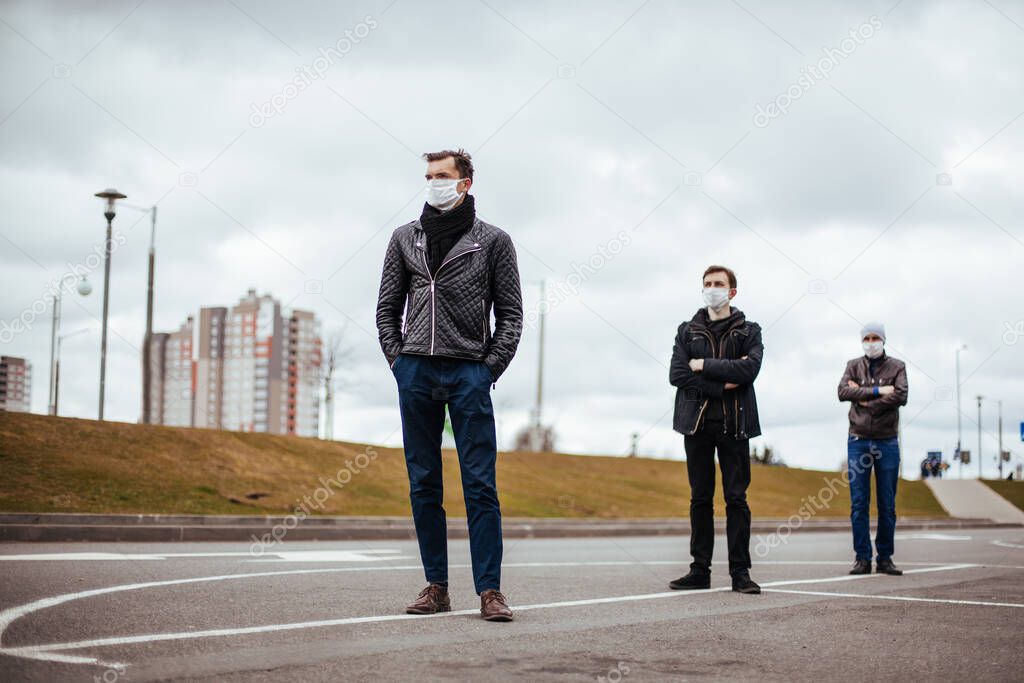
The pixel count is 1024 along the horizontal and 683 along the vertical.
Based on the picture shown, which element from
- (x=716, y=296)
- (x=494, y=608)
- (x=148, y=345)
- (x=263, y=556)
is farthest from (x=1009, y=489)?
(x=494, y=608)

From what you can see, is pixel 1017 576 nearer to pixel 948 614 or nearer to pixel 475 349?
pixel 948 614

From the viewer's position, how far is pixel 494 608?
497 centimetres

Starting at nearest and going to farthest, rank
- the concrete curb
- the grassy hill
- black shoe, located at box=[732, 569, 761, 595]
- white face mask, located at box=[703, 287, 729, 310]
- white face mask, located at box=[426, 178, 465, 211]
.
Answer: white face mask, located at box=[426, 178, 465, 211]
black shoe, located at box=[732, 569, 761, 595]
white face mask, located at box=[703, 287, 729, 310]
the concrete curb
the grassy hill

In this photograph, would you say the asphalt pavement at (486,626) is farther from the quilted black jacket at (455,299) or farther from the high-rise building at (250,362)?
the high-rise building at (250,362)

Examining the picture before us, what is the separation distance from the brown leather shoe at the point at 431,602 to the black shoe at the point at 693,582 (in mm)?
2063

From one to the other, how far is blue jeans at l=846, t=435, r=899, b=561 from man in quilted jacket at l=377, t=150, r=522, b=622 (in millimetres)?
4679

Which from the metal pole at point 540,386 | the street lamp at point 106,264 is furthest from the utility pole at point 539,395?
the street lamp at point 106,264

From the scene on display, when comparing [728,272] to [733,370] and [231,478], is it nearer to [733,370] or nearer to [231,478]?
A: [733,370]

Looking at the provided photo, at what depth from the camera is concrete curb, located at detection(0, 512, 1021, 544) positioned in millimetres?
12055

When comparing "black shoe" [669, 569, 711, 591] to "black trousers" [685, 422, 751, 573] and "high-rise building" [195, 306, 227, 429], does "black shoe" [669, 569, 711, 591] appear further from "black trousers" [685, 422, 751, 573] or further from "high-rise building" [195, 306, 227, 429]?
"high-rise building" [195, 306, 227, 429]

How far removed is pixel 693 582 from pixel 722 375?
1.34 meters

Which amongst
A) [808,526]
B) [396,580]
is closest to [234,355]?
[808,526]

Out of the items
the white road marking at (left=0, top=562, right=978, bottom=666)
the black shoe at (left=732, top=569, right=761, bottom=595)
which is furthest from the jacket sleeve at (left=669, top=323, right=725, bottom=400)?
the white road marking at (left=0, top=562, right=978, bottom=666)

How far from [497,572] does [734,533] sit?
2390mm
